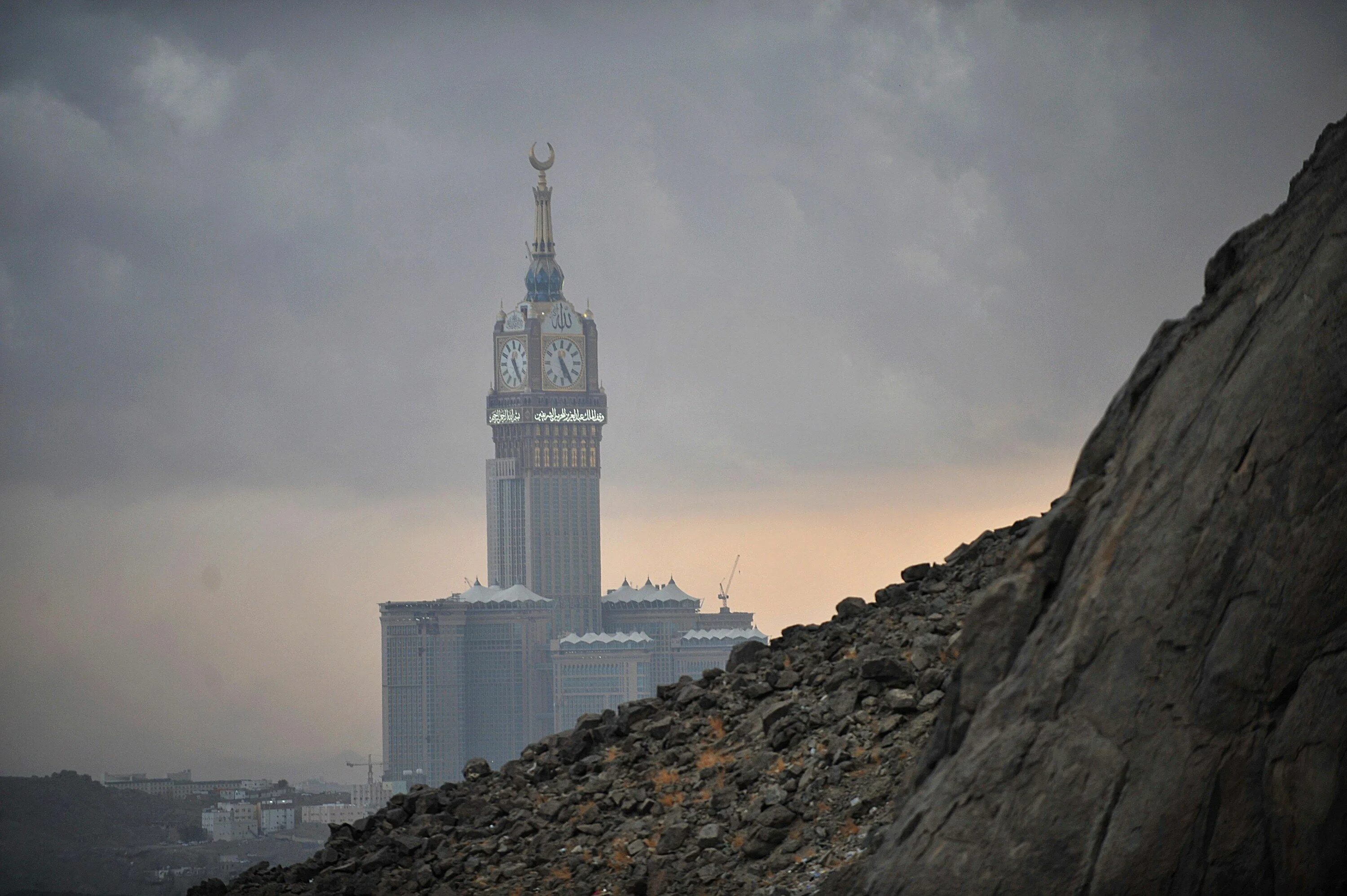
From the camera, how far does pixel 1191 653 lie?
14133 mm

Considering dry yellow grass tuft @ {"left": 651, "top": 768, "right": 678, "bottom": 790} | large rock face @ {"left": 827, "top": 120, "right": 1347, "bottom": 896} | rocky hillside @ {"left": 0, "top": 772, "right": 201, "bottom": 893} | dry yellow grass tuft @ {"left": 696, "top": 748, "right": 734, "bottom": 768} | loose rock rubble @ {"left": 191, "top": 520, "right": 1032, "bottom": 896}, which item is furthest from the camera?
rocky hillside @ {"left": 0, "top": 772, "right": 201, "bottom": 893}

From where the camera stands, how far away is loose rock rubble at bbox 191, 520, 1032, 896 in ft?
68.7

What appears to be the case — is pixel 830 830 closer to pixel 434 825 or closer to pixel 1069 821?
pixel 1069 821

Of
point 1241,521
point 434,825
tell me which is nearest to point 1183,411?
point 1241,521

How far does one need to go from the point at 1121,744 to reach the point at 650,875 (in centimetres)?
879

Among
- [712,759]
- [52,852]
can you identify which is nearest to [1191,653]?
[712,759]

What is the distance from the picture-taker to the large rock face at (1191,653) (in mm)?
13602

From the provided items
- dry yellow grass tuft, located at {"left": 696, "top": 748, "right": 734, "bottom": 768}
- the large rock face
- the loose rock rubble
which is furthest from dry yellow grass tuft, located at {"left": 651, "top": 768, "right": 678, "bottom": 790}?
the large rock face

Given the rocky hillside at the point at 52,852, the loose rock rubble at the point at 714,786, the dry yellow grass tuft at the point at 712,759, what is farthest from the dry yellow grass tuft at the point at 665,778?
→ the rocky hillside at the point at 52,852

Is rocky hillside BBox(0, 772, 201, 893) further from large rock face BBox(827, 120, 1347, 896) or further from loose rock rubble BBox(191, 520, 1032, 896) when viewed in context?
large rock face BBox(827, 120, 1347, 896)

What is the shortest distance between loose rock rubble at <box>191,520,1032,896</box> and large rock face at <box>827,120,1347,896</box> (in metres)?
4.56

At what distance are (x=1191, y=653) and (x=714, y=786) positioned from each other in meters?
10.1

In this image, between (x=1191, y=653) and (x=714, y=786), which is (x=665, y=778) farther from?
(x=1191, y=653)

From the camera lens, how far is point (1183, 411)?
50.2 feet
